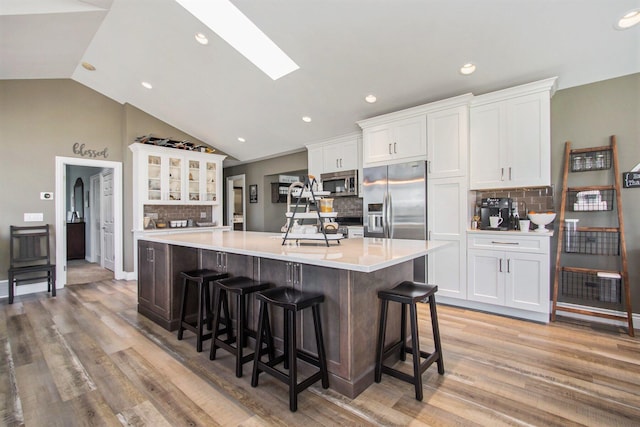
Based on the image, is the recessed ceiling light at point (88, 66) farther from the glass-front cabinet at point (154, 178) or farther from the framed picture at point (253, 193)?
the framed picture at point (253, 193)

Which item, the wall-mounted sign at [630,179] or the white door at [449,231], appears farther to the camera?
the white door at [449,231]

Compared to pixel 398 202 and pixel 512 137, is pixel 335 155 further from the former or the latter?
pixel 512 137

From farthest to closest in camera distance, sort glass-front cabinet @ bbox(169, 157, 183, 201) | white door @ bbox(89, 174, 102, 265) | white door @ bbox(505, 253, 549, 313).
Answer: white door @ bbox(89, 174, 102, 265)
glass-front cabinet @ bbox(169, 157, 183, 201)
white door @ bbox(505, 253, 549, 313)

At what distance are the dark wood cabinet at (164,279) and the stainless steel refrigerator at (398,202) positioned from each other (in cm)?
232

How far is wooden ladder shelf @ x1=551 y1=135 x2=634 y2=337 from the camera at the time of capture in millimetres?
2961

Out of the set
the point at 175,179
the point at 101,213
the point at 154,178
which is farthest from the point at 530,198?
the point at 101,213

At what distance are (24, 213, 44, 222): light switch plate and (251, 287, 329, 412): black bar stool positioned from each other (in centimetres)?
467

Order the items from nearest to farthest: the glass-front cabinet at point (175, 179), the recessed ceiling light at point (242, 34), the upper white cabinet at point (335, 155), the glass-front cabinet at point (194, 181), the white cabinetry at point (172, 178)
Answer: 1. the recessed ceiling light at point (242, 34)
2. the upper white cabinet at point (335, 155)
3. the white cabinetry at point (172, 178)
4. the glass-front cabinet at point (175, 179)
5. the glass-front cabinet at point (194, 181)

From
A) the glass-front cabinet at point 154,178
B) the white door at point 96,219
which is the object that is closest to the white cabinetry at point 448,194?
the glass-front cabinet at point 154,178

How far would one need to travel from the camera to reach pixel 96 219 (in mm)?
6770

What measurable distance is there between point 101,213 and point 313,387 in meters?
6.32

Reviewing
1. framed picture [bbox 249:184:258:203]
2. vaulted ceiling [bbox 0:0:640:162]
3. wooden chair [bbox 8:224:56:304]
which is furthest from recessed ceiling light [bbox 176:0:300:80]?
wooden chair [bbox 8:224:56:304]

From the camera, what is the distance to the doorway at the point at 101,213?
4.78m

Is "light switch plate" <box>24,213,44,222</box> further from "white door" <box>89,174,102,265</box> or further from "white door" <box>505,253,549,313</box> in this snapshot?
"white door" <box>505,253,549,313</box>
